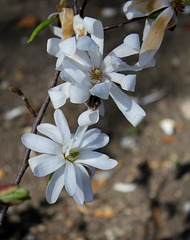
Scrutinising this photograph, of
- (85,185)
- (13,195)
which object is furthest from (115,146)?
(13,195)

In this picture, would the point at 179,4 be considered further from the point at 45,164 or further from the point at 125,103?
the point at 45,164

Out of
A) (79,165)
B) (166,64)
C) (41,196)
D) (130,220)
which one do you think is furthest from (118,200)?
(79,165)

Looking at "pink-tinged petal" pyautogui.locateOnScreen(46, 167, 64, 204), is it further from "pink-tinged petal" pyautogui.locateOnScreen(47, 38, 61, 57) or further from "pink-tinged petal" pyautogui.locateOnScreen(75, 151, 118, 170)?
"pink-tinged petal" pyautogui.locateOnScreen(47, 38, 61, 57)

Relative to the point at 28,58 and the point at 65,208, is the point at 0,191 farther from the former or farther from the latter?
the point at 28,58

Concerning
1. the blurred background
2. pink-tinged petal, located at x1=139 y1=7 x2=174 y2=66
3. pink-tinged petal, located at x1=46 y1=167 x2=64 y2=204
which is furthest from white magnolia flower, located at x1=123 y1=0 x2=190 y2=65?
the blurred background

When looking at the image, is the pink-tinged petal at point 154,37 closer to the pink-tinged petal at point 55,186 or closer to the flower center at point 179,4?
the flower center at point 179,4

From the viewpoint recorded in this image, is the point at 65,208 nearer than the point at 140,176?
Yes
